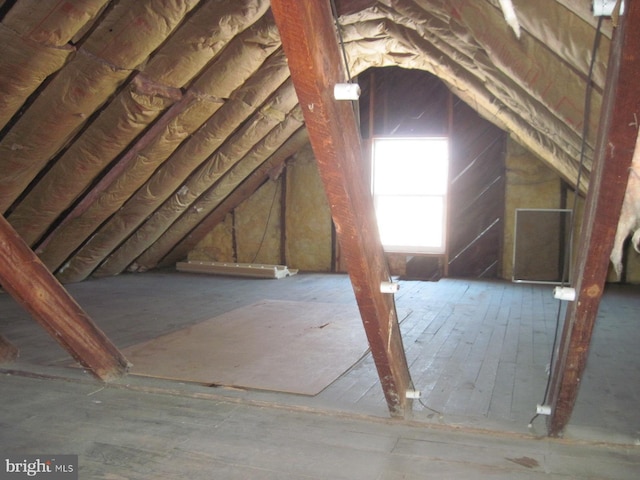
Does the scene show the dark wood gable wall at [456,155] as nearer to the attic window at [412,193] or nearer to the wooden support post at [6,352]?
the attic window at [412,193]

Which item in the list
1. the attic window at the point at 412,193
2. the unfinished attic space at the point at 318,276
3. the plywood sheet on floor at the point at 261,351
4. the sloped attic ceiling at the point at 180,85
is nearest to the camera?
the unfinished attic space at the point at 318,276

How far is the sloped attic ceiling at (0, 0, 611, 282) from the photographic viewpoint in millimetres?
2822

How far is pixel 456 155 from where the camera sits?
732cm

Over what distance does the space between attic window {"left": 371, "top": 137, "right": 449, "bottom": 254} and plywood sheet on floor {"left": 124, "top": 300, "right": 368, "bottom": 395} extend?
292 cm

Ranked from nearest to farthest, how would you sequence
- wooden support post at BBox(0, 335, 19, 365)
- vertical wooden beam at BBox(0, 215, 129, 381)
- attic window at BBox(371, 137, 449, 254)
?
vertical wooden beam at BBox(0, 215, 129, 381), wooden support post at BBox(0, 335, 19, 365), attic window at BBox(371, 137, 449, 254)

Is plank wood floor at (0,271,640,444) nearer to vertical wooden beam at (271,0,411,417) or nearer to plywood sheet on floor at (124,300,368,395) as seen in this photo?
plywood sheet on floor at (124,300,368,395)

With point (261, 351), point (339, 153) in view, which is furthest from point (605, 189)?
point (261, 351)

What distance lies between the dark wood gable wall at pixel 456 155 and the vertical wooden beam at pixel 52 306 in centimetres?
511

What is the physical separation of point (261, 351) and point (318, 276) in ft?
12.8

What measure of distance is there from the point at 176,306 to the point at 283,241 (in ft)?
10.2

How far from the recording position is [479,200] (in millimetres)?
7305

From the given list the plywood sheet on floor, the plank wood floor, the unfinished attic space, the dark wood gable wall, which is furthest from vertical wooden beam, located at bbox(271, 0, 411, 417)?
the dark wood gable wall

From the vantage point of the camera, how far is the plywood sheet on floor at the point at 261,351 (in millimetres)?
3006

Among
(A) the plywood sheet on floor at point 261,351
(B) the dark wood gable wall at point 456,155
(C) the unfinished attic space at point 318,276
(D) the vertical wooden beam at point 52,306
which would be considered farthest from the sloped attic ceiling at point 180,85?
(B) the dark wood gable wall at point 456,155
